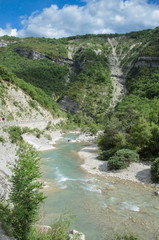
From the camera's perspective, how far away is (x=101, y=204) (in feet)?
50.2

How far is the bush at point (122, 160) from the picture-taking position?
24.2 metres

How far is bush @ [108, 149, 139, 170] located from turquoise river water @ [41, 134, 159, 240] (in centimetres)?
345

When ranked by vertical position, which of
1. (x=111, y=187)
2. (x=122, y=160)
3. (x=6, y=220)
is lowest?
(x=111, y=187)

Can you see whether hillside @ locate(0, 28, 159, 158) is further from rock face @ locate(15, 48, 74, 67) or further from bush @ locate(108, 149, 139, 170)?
bush @ locate(108, 149, 139, 170)

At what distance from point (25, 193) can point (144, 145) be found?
2391cm

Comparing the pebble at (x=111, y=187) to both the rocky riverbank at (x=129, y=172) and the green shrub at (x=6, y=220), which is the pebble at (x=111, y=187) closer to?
the rocky riverbank at (x=129, y=172)

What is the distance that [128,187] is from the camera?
1917cm

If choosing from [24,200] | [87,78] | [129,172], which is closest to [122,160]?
[129,172]

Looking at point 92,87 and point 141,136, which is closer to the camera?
point 141,136

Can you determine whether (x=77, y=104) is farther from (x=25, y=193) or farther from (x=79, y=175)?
(x=25, y=193)

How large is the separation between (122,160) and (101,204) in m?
10.3

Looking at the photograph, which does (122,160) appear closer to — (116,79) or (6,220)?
(6,220)

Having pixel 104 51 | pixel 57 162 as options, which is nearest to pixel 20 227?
pixel 57 162

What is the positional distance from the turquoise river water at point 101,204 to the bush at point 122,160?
11.3 feet
